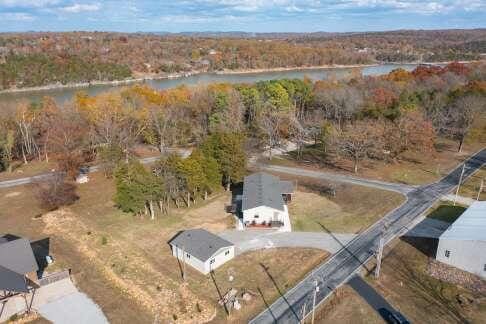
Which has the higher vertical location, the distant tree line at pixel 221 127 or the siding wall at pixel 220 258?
the distant tree line at pixel 221 127

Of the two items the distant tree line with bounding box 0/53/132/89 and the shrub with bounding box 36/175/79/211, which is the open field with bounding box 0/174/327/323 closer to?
the shrub with bounding box 36/175/79/211

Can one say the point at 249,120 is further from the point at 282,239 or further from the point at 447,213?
the point at 447,213

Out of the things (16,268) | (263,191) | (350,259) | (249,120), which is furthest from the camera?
(249,120)

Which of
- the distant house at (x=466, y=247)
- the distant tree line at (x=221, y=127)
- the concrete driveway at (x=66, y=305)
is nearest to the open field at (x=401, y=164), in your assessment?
the distant tree line at (x=221, y=127)

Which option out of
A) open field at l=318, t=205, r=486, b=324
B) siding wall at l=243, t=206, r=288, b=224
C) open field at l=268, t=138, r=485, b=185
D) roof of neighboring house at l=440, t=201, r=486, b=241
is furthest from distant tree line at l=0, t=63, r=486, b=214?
open field at l=318, t=205, r=486, b=324

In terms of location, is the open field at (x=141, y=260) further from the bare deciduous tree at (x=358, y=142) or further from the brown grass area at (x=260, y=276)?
the bare deciduous tree at (x=358, y=142)

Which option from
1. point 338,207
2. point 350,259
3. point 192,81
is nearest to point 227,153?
point 338,207

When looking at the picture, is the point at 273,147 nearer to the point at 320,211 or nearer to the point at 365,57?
the point at 320,211
